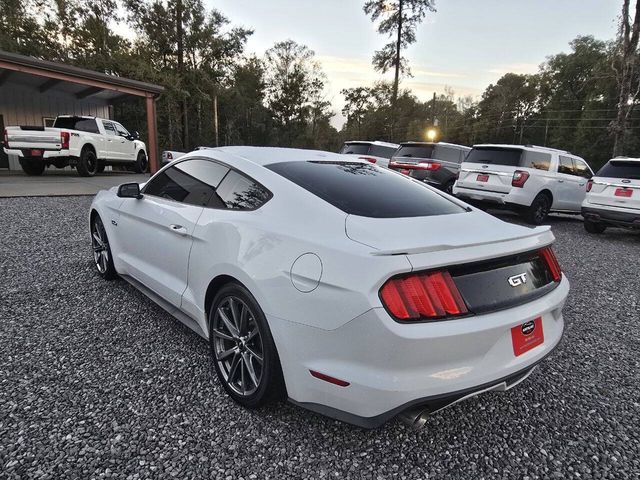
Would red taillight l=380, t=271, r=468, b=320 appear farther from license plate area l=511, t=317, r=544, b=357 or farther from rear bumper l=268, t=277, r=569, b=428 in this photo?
license plate area l=511, t=317, r=544, b=357

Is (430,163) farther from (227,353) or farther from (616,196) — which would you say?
(227,353)

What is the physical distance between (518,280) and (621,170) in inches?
296

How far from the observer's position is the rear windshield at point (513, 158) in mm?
8711

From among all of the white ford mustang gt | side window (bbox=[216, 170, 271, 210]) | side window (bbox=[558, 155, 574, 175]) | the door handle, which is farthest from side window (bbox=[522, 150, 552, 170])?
the door handle

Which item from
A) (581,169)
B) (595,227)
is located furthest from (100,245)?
(581,169)

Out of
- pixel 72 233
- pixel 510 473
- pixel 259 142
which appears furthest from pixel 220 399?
pixel 259 142

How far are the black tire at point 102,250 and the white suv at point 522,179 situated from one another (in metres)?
7.41

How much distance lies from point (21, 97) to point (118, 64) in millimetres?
8352

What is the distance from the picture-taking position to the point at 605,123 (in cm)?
3400

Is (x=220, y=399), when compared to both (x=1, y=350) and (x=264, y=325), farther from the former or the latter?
(x=1, y=350)

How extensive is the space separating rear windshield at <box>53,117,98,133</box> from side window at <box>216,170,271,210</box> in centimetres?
1389

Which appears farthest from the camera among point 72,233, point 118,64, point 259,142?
point 259,142

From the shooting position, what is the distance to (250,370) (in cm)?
229

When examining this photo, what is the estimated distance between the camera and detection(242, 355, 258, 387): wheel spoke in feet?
7.39
